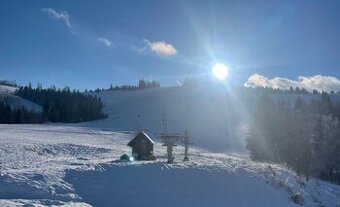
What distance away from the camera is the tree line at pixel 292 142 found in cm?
6688

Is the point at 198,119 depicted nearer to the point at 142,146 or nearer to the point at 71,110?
the point at 71,110

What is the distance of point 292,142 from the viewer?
67.9 metres

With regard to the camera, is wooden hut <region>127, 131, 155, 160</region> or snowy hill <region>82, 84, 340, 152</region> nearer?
wooden hut <region>127, 131, 155, 160</region>

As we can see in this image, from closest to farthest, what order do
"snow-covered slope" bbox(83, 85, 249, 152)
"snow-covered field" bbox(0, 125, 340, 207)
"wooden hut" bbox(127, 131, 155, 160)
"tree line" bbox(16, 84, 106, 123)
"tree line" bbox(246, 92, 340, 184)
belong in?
"snow-covered field" bbox(0, 125, 340, 207)
"wooden hut" bbox(127, 131, 155, 160)
"tree line" bbox(246, 92, 340, 184)
"snow-covered slope" bbox(83, 85, 249, 152)
"tree line" bbox(16, 84, 106, 123)

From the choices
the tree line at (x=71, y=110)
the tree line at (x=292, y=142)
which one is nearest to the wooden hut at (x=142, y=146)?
the tree line at (x=292, y=142)

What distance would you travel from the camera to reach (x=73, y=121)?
145m

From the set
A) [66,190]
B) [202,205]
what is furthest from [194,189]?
→ [66,190]

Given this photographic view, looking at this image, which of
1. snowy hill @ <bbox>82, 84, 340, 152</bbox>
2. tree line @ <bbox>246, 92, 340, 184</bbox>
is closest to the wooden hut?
tree line @ <bbox>246, 92, 340, 184</bbox>

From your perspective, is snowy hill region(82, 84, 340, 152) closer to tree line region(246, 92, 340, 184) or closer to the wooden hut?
tree line region(246, 92, 340, 184)

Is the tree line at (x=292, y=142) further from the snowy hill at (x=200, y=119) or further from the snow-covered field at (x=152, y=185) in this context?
the snow-covered field at (x=152, y=185)

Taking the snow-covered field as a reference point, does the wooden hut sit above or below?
above

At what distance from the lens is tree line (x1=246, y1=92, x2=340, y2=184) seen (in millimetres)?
66875

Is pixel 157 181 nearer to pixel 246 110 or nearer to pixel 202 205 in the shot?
pixel 202 205

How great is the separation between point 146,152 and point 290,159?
27603 mm
